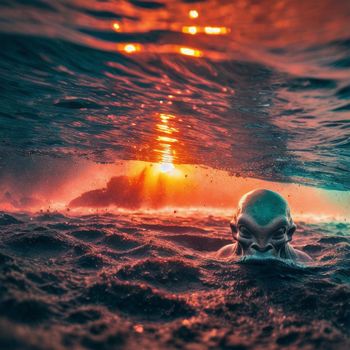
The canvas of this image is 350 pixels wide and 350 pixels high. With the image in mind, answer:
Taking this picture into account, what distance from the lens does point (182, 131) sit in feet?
36.0

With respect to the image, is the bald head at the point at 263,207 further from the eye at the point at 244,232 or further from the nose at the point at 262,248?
the nose at the point at 262,248

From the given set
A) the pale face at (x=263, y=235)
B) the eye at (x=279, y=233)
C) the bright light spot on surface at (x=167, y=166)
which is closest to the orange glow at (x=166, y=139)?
the bright light spot on surface at (x=167, y=166)

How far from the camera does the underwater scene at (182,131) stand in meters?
2.99

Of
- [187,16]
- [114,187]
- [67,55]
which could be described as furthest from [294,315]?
[114,187]

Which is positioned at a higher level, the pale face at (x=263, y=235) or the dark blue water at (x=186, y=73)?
the dark blue water at (x=186, y=73)

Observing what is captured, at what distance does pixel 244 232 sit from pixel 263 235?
0.37m

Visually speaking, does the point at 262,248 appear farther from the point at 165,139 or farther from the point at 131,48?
the point at 165,139

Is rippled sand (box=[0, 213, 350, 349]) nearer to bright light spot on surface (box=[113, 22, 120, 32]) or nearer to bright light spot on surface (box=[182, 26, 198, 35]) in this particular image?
bright light spot on surface (box=[182, 26, 198, 35])

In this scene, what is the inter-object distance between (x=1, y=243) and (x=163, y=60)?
4758 mm

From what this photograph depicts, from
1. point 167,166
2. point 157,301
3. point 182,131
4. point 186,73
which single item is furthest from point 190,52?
point 167,166

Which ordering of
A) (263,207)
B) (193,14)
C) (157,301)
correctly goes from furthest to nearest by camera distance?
(263,207), (193,14), (157,301)

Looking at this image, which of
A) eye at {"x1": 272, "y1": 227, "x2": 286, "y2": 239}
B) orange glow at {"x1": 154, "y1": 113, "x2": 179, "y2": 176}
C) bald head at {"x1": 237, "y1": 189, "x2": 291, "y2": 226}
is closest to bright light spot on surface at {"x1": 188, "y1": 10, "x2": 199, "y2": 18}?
bald head at {"x1": 237, "y1": 189, "x2": 291, "y2": 226}

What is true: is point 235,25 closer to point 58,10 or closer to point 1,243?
point 58,10

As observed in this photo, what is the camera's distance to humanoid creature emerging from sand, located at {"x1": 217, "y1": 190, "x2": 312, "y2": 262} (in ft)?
17.4
